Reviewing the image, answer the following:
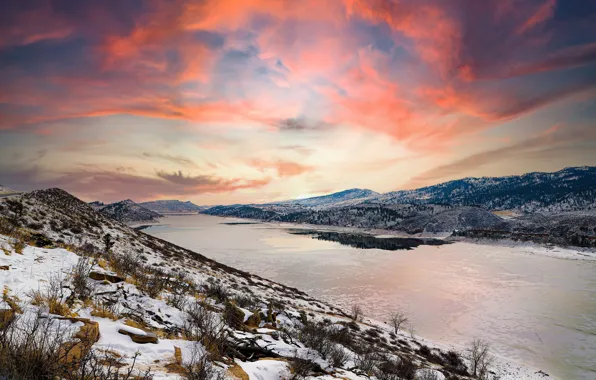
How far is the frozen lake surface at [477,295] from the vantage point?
24.5 metres

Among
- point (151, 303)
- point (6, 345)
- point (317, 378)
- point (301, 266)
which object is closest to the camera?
point (6, 345)

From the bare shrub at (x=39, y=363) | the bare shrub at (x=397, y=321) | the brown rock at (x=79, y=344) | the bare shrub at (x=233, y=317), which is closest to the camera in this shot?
the bare shrub at (x=39, y=363)

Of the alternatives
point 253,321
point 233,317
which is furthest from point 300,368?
point 253,321

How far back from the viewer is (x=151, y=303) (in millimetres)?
8195

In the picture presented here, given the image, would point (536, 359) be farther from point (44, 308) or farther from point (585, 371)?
point (44, 308)

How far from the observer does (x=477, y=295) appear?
127 ft

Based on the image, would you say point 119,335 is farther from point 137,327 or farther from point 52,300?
point 52,300

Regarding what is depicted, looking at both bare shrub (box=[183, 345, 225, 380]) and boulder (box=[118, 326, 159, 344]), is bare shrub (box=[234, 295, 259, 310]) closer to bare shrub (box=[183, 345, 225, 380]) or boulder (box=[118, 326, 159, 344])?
boulder (box=[118, 326, 159, 344])

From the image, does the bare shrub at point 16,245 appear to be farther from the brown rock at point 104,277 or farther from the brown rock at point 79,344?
the brown rock at point 79,344

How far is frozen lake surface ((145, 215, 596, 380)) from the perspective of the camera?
2447 centimetres

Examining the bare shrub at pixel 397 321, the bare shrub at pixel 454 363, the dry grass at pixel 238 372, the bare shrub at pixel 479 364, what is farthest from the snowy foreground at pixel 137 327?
the bare shrub at pixel 397 321

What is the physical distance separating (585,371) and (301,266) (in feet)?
136

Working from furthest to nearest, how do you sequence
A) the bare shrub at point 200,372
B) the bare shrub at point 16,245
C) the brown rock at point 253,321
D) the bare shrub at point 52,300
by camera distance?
the brown rock at point 253,321
the bare shrub at point 16,245
the bare shrub at point 52,300
the bare shrub at point 200,372

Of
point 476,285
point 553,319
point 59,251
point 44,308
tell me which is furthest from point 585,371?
point 59,251
